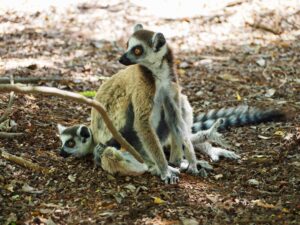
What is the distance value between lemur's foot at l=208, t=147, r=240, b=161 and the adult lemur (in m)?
0.01

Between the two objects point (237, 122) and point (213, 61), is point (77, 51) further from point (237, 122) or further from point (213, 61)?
point (237, 122)

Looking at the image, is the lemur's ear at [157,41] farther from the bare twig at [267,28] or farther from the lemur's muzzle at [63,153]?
the bare twig at [267,28]

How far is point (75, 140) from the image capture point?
5762mm

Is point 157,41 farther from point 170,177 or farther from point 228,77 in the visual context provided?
point 228,77

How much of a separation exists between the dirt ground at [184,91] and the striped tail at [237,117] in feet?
0.59

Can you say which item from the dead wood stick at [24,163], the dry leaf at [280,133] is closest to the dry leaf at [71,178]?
the dead wood stick at [24,163]

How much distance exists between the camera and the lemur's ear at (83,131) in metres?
5.86

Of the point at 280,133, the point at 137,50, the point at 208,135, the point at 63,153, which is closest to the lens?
the point at 137,50

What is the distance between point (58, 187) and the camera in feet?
17.2

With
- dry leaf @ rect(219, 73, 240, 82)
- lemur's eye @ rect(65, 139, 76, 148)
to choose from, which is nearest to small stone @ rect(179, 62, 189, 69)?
dry leaf @ rect(219, 73, 240, 82)

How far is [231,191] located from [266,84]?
11.6ft

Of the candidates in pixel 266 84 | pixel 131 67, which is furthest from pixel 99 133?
pixel 266 84

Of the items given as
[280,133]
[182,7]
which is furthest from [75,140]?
[182,7]

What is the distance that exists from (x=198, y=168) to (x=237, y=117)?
106 centimetres
